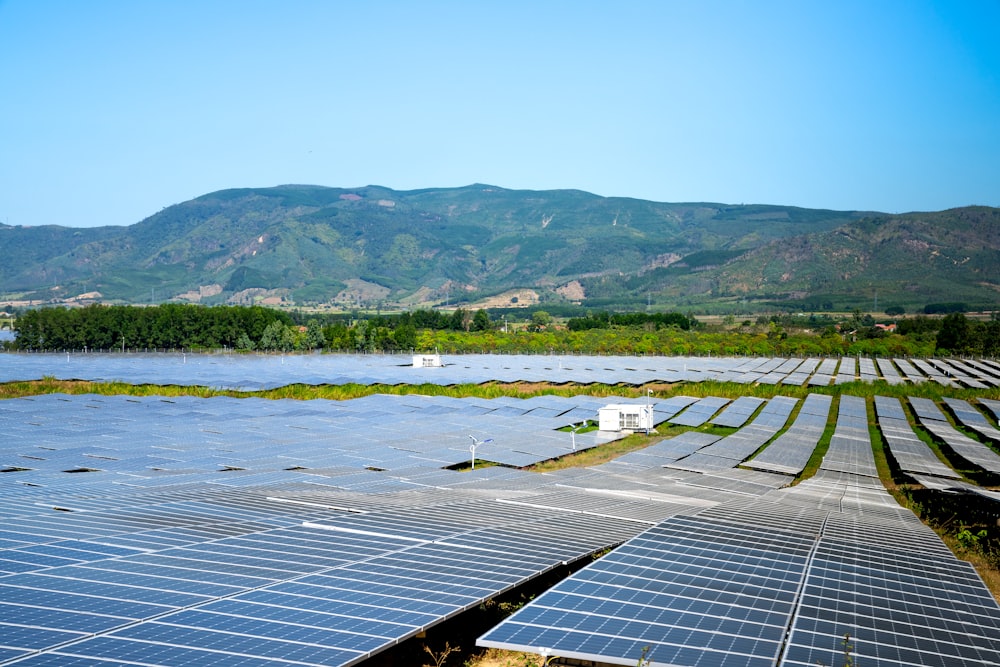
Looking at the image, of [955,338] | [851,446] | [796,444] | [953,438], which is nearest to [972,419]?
[953,438]

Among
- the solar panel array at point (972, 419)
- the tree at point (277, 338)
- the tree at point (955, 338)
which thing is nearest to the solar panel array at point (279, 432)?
the solar panel array at point (972, 419)

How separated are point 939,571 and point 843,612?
444 cm

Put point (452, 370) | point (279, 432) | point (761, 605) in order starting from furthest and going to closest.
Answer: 1. point (452, 370)
2. point (279, 432)
3. point (761, 605)

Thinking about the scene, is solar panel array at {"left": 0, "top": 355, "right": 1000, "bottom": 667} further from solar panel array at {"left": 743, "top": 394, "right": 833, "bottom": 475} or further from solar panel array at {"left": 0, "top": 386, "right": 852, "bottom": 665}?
solar panel array at {"left": 743, "top": 394, "right": 833, "bottom": 475}

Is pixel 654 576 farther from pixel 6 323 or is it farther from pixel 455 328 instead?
pixel 6 323

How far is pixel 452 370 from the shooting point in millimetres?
71188

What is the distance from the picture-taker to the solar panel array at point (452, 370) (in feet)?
199

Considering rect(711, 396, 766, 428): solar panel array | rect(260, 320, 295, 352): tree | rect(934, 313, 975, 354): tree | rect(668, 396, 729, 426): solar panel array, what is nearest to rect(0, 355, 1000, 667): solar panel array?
rect(668, 396, 729, 426): solar panel array

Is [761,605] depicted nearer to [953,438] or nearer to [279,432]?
[279,432]

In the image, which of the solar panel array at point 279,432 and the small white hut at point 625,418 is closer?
the solar panel array at point 279,432

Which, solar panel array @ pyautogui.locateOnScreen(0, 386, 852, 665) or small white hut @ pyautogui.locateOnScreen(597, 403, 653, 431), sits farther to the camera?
small white hut @ pyautogui.locateOnScreen(597, 403, 653, 431)

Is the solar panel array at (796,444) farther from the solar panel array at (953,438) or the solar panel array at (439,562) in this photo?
the solar panel array at (953,438)

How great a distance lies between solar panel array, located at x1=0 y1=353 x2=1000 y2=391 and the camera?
60688 mm

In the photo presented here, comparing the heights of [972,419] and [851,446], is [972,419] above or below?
above
